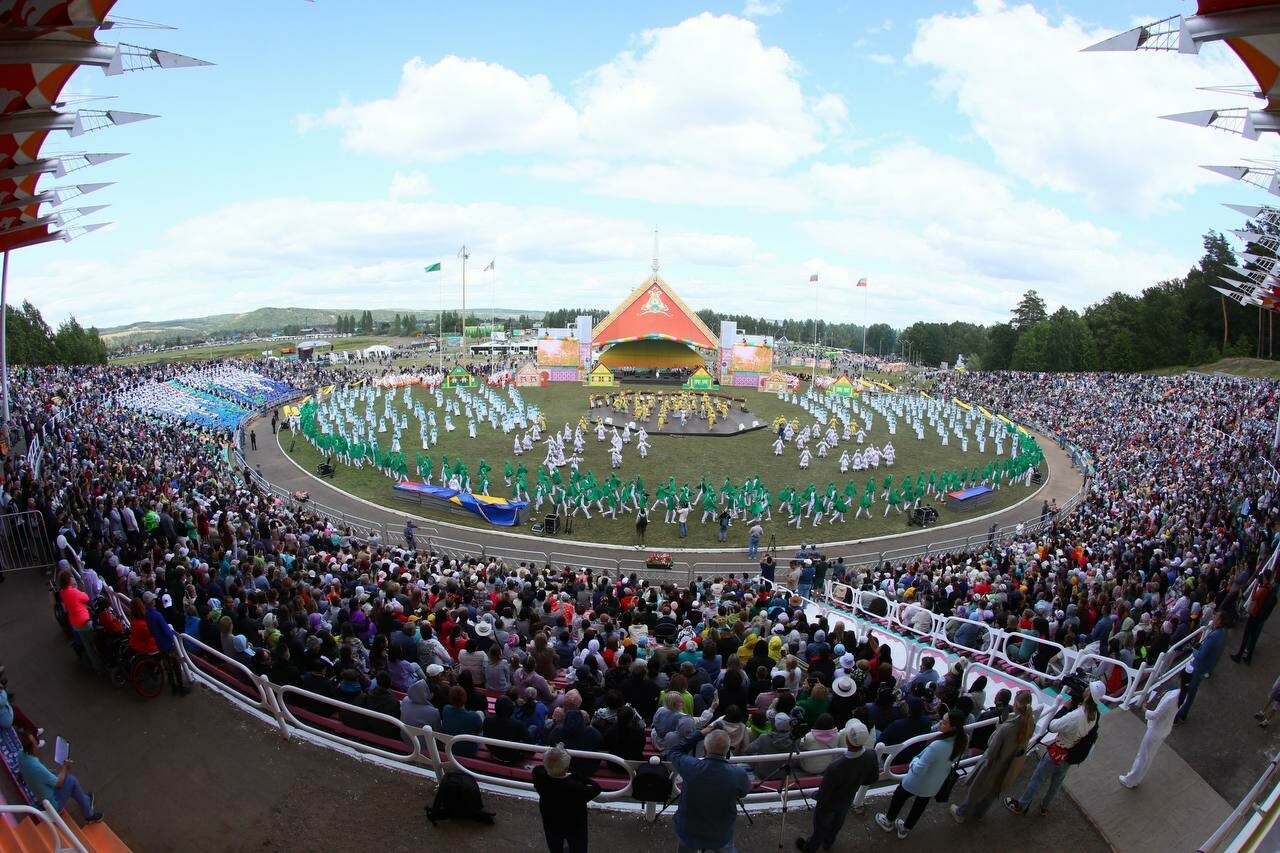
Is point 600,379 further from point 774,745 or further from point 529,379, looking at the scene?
point 774,745

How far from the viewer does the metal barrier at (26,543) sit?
1013 centimetres

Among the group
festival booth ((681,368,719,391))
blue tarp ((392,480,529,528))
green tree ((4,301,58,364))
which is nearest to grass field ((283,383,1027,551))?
blue tarp ((392,480,529,528))

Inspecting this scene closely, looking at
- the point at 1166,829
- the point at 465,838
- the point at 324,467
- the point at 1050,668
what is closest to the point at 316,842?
the point at 465,838

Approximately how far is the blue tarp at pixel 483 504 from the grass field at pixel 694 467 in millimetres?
462

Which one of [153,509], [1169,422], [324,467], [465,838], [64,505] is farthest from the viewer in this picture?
[1169,422]

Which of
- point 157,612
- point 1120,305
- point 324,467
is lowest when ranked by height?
point 324,467

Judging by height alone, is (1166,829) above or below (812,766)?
below

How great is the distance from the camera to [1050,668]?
8344 mm

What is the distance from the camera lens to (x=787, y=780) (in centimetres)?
491

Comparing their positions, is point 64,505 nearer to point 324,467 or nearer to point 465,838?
point 465,838

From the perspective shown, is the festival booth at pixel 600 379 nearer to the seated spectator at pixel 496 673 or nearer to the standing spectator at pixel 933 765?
the seated spectator at pixel 496 673

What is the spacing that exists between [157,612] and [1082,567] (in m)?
15.2

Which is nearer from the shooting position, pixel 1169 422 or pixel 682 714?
pixel 682 714

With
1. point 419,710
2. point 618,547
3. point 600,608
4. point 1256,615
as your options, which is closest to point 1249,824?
point 1256,615
